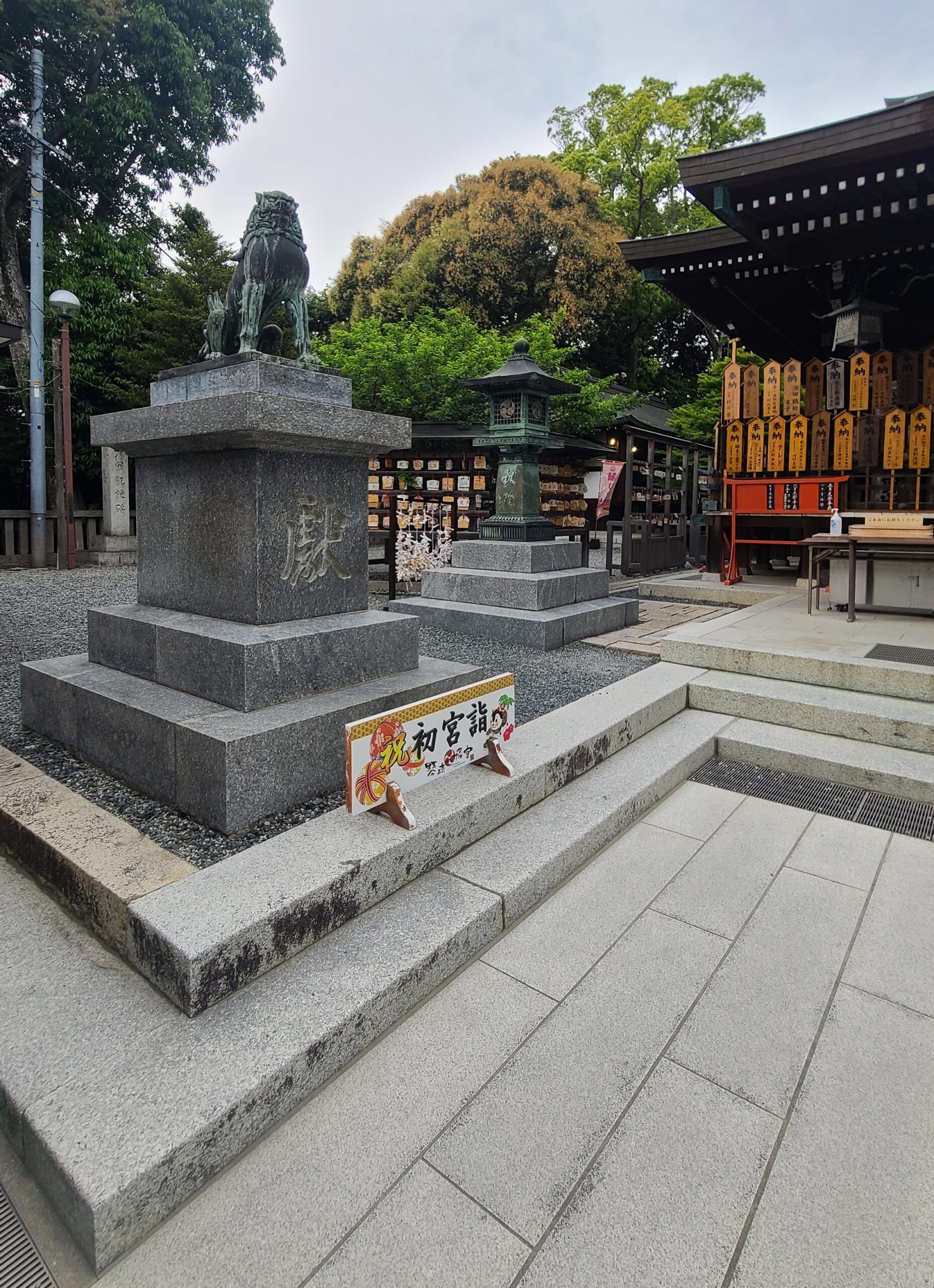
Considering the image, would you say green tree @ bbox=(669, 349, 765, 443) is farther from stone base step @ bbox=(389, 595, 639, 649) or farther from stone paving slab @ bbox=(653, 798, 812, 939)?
stone paving slab @ bbox=(653, 798, 812, 939)

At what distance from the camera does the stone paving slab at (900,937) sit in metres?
2.22

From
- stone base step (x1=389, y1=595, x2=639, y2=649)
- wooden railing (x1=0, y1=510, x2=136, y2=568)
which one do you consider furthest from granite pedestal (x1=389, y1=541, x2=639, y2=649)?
wooden railing (x1=0, y1=510, x2=136, y2=568)

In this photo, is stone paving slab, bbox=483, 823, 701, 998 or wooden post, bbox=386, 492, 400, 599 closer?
stone paving slab, bbox=483, 823, 701, 998

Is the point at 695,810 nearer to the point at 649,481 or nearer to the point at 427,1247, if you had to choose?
the point at 427,1247

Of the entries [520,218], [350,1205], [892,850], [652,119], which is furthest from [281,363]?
[652,119]

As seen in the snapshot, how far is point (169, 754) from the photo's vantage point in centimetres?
273

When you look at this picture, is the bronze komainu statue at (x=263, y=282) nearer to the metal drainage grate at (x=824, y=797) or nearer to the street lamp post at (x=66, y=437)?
the metal drainage grate at (x=824, y=797)

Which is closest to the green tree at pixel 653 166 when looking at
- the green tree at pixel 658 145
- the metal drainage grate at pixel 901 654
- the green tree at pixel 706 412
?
the green tree at pixel 658 145

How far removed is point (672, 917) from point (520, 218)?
74.5ft

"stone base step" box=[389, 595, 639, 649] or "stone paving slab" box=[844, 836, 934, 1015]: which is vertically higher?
"stone base step" box=[389, 595, 639, 649]

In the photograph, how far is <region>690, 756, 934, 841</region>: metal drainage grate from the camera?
3.39m

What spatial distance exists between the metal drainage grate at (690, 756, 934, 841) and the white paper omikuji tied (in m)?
1.56

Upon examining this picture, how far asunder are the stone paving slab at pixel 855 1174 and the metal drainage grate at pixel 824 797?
1.51m

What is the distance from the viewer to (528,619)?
21.4 feet
